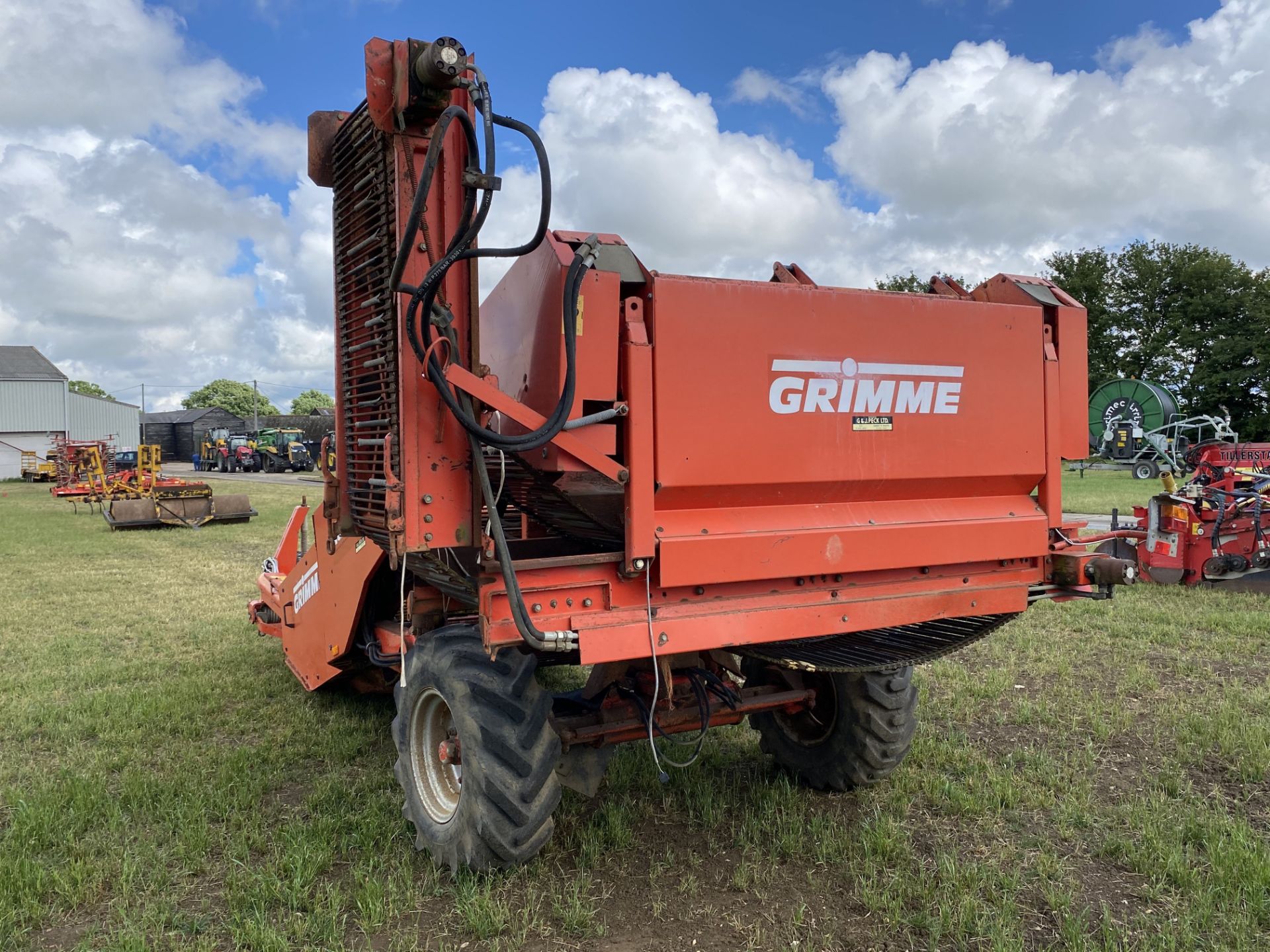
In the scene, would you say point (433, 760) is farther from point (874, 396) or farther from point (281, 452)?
point (281, 452)

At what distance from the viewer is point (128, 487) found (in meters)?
17.5

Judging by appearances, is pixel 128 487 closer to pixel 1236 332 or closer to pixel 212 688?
pixel 212 688

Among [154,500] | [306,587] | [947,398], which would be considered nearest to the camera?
[947,398]

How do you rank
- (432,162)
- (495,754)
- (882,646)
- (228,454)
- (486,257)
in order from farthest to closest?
1. (228,454)
2. (882,646)
3. (495,754)
4. (486,257)
5. (432,162)

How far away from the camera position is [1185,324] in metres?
41.6

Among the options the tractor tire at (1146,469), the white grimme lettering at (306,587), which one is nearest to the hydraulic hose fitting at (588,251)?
the white grimme lettering at (306,587)

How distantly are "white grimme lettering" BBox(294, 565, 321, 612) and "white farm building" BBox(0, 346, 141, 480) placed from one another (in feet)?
165

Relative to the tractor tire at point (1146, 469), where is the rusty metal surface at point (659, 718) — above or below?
below

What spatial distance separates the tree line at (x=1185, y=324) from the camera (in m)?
38.8

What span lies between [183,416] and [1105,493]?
71.6 meters

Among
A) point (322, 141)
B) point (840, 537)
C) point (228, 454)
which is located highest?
point (322, 141)

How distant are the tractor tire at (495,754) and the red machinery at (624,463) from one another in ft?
0.03

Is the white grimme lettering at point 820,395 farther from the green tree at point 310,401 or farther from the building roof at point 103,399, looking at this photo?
the green tree at point 310,401

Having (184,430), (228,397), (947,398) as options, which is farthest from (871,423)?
(228,397)
